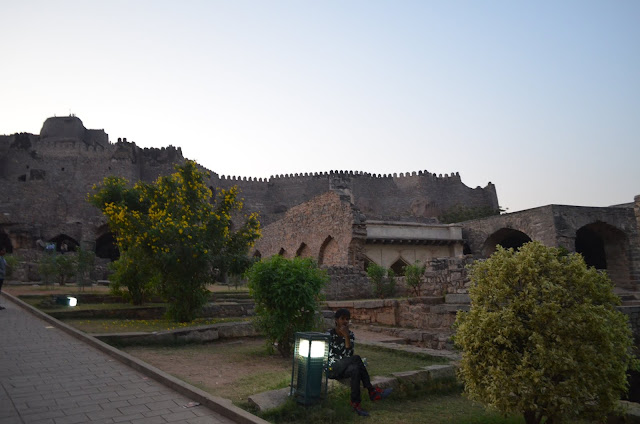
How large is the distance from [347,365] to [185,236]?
20.8ft

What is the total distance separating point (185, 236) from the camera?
10172 millimetres

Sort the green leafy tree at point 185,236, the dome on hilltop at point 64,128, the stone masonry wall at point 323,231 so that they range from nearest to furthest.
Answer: the green leafy tree at point 185,236
the stone masonry wall at point 323,231
the dome on hilltop at point 64,128

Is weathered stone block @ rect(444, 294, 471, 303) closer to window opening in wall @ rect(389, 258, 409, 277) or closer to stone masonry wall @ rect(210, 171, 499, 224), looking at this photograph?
window opening in wall @ rect(389, 258, 409, 277)

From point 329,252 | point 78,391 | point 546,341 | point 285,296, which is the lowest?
point 78,391

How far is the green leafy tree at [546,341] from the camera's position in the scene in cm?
368

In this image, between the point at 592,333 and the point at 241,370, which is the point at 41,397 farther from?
the point at 592,333

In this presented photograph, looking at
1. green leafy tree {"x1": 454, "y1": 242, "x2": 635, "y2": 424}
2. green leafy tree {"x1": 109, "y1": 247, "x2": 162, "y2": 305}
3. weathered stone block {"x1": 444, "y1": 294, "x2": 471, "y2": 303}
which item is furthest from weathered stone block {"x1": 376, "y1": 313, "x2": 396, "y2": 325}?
green leafy tree {"x1": 454, "y1": 242, "x2": 635, "y2": 424}

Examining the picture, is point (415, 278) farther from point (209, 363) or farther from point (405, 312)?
point (209, 363)

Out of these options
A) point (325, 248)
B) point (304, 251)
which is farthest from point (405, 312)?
point (304, 251)

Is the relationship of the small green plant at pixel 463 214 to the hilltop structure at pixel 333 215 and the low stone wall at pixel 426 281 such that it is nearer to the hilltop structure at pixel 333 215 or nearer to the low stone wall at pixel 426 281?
the hilltop structure at pixel 333 215

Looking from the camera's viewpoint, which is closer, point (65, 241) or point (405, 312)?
point (405, 312)

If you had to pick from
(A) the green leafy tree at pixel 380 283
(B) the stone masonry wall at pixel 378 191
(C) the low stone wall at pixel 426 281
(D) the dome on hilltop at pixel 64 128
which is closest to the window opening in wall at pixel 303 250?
(C) the low stone wall at pixel 426 281

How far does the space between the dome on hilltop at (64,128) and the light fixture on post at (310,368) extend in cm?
6382

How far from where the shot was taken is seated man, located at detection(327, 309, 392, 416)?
15.0ft
